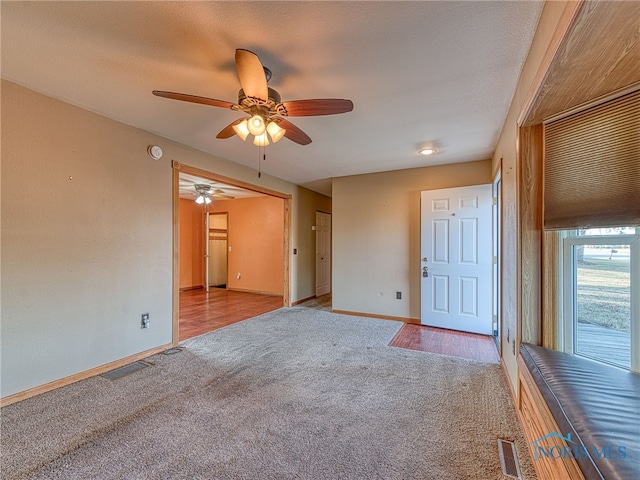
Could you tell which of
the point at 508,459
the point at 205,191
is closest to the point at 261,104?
the point at 508,459

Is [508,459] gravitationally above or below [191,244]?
below

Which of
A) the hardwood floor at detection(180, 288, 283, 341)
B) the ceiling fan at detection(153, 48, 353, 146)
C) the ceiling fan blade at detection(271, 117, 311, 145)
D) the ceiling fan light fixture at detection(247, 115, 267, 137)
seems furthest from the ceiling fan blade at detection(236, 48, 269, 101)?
the hardwood floor at detection(180, 288, 283, 341)

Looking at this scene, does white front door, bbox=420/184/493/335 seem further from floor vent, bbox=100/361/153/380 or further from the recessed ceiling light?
floor vent, bbox=100/361/153/380

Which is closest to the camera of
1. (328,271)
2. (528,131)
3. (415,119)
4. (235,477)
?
(235,477)

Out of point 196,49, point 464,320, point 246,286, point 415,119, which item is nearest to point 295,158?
point 415,119

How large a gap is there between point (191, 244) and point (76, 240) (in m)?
4.98

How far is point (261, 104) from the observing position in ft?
5.72

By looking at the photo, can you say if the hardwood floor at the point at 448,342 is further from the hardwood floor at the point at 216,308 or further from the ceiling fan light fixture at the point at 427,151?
the hardwood floor at the point at 216,308

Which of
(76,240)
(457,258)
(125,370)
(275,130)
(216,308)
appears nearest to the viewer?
(275,130)

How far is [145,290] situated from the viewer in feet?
9.25

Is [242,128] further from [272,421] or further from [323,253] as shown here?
[323,253]

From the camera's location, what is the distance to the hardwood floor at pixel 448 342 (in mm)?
2910

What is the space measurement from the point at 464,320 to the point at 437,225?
4.41 feet

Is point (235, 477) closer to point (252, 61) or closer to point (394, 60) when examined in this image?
point (252, 61)
